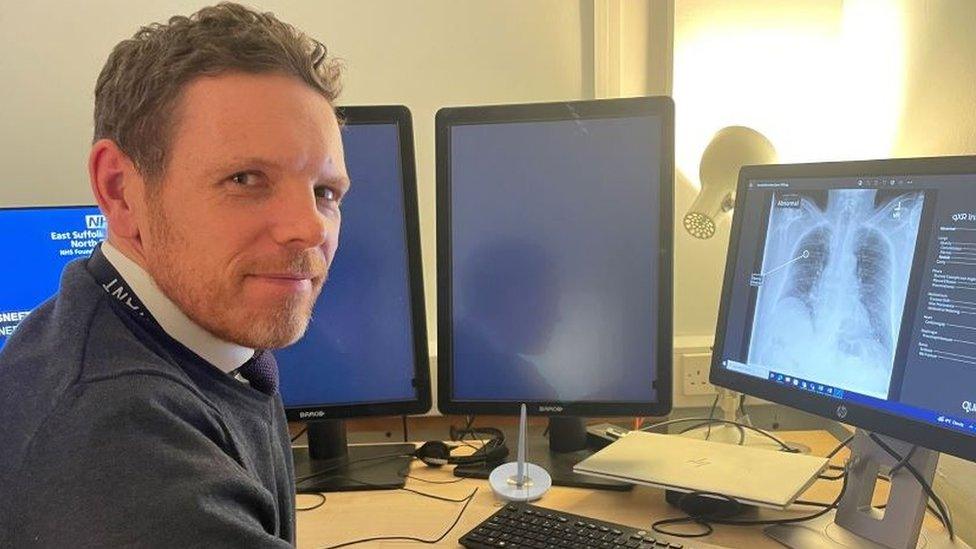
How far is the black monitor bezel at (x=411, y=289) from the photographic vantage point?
50.6 inches

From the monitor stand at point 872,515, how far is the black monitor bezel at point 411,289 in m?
0.60

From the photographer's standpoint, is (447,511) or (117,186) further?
(447,511)

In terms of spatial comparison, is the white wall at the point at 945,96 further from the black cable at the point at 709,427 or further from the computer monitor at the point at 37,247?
the computer monitor at the point at 37,247

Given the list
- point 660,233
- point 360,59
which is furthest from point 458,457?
point 360,59

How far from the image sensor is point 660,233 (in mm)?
1271

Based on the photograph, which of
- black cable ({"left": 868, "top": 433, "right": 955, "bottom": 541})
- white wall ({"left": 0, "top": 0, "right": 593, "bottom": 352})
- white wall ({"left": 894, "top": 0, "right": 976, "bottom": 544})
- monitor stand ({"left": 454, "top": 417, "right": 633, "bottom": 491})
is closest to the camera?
black cable ({"left": 868, "top": 433, "right": 955, "bottom": 541})

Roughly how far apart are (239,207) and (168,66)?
15 cm

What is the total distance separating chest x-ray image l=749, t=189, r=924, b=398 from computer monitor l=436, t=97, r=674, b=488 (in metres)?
0.19

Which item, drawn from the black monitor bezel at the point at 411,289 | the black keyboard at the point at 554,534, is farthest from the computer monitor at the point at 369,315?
the black keyboard at the point at 554,534

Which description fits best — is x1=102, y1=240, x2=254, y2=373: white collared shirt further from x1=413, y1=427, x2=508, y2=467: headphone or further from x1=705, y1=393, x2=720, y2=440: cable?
x1=705, y1=393, x2=720, y2=440: cable

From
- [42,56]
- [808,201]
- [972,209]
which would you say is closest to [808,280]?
[808,201]

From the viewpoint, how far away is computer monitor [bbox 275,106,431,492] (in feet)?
4.25

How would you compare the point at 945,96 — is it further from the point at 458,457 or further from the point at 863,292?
the point at 458,457

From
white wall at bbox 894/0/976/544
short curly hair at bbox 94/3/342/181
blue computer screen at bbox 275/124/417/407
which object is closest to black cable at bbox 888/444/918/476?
white wall at bbox 894/0/976/544
